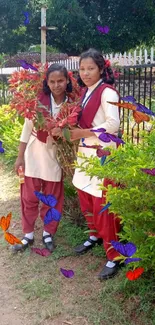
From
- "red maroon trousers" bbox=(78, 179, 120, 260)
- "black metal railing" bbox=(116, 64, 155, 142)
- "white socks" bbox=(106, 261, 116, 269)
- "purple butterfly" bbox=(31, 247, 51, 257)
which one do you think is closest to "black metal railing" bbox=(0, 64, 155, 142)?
"black metal railing" bbox=(116, 64, 155, 142)

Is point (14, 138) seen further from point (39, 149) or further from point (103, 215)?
point (103, 215)

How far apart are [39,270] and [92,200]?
2.13 feet

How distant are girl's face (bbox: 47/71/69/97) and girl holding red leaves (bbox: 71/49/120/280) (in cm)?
18

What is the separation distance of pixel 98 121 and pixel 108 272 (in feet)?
3.38

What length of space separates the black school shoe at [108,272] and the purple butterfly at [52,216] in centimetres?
57

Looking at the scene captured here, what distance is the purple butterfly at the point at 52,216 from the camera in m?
3.25

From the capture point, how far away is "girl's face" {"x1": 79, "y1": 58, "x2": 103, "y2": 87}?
287 centimetres

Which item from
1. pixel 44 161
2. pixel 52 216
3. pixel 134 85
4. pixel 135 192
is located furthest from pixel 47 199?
pixel 134 85

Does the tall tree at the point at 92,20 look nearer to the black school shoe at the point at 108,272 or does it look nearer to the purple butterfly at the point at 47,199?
the purple butterfly at the point at 47,199

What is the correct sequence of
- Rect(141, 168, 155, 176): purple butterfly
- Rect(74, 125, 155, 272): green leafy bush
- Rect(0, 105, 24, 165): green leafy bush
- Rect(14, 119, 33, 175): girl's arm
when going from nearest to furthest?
Rect(141, 168, 155, 176): purple butterfly, Rect(74, 125, 155, 272): green leafy bush, Rect(14, 119, 33, 175): girl's arm, Rect(0, 105, 24, 165): green leafy bush

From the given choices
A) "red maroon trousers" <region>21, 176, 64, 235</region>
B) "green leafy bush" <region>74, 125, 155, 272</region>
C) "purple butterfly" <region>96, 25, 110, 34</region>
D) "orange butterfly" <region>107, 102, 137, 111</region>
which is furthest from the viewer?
"purple butterfly" <region>96, 25, 110, 34</region>

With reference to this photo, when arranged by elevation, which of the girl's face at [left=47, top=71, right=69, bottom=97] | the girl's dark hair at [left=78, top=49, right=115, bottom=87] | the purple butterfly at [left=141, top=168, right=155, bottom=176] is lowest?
the purple butterfly at [left=141, top=168, right=155, bottom=176]

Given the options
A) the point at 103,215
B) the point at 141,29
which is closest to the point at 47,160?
the point at 103,215

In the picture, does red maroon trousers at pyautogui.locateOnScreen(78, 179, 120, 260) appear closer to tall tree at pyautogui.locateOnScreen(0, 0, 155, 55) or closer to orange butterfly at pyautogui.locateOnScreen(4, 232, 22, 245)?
orange butterfly at pyautogui.locateOnScreen(4, 232, 22, 245)
